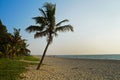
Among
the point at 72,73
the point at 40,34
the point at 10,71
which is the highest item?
the point at 40,34

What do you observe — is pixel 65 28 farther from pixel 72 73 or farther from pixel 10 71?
pixel 10 71

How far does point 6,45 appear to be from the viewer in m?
32.1

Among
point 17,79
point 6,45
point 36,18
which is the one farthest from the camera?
point 6,45

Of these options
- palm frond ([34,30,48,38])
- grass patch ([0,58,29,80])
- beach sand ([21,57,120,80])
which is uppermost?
palm frond ([34,30,48,38])

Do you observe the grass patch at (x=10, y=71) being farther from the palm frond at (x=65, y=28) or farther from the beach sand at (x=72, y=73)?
the palm frond at (x=65, y=28)

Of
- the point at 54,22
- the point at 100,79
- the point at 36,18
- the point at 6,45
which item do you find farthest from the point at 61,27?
the point at 6,45

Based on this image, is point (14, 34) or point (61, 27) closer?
point (61, 27)

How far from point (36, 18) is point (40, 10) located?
104 centimetres

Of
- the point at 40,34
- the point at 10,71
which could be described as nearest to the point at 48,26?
the point at 40,34

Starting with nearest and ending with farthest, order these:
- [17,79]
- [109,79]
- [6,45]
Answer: [17,79] → [109,79] → [6,45]

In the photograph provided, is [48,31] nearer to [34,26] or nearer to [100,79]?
[34,26]

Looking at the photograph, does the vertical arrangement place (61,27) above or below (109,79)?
above

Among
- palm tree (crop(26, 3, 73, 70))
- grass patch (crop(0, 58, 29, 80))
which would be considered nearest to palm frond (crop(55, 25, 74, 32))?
palm tree (crop(26, 3, 73, 70))

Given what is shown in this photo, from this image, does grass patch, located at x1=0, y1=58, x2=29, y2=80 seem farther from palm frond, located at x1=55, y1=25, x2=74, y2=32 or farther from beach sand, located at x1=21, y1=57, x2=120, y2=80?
palm frond, located at x1=55, y1=25, x2=74, y2=32
